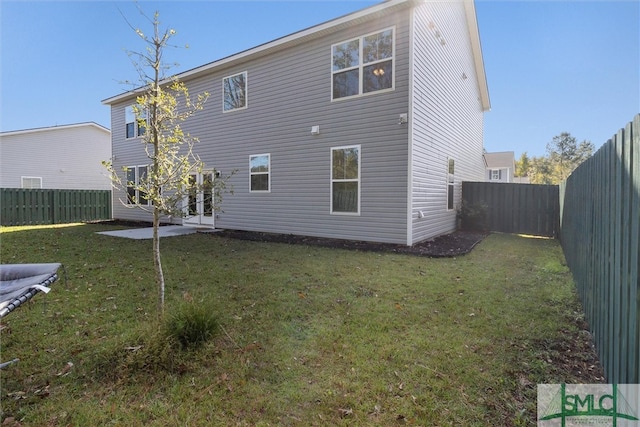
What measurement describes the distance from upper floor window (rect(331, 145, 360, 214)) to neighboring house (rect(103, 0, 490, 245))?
3cm

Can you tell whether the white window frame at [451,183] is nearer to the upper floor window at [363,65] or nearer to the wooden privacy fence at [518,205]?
the wooden privacy fence at [518,205]

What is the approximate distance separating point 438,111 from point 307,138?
3788mm

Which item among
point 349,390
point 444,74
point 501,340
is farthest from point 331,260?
point 444,74

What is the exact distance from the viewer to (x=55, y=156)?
19.2m

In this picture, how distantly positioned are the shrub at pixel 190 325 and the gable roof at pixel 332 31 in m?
3.57

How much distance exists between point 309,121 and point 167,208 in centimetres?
661

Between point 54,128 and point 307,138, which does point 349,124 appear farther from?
point 54,128

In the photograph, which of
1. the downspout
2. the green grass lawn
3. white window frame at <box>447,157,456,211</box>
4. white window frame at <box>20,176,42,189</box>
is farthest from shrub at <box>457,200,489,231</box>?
white window frame at <box>20,176,42,189</box>

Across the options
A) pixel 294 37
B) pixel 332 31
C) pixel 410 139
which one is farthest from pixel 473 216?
pixel 294 37

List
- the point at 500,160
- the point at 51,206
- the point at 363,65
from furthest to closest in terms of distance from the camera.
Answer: the point at 500,160 < the point at 51,206 < the point at 363,65

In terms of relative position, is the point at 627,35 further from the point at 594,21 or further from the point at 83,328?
the point at 83,328

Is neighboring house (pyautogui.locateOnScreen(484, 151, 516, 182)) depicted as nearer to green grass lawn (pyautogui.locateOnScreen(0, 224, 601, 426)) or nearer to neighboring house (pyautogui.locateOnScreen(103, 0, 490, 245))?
neighboring house (pyautogui.locateOnScreen(103, 0, 490, 245))

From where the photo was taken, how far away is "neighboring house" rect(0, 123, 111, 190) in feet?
58.0

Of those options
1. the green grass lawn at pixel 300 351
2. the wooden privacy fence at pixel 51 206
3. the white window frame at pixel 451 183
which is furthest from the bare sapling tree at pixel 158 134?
the wooden privacy fence at pixel 51 206
